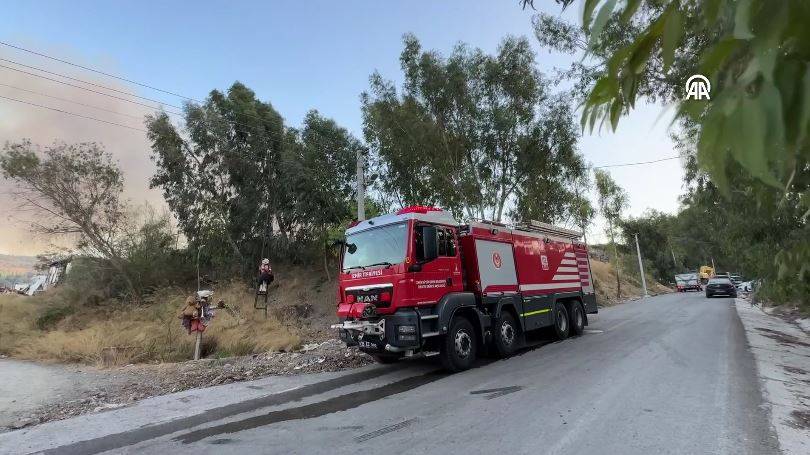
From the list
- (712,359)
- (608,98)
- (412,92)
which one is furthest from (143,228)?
(608,98)

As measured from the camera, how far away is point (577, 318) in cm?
1424

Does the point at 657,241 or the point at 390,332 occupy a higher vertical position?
the point at 657,241

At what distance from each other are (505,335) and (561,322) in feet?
11.2

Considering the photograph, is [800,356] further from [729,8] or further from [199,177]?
[199,177]

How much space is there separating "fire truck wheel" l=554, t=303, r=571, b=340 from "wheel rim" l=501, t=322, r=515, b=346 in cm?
242

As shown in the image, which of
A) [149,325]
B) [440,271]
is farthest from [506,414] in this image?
[149,325]

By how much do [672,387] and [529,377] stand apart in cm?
217

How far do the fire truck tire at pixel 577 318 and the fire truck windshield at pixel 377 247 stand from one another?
7.11 metres

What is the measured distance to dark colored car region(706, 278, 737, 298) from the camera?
33250 millimetres

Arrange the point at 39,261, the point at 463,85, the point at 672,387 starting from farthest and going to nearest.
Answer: the point at 39,261
the point at 463,85
the point at 672,387

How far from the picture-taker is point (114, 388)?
383 inches

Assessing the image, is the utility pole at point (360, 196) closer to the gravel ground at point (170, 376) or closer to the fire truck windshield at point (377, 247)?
the gravel ground at point (170, 376)

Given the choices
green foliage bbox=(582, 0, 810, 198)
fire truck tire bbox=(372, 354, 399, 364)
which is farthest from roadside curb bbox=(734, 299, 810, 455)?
fire truck tire bbox=(372, 354, 399, 364)

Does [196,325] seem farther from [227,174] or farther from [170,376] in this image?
[227,174]
